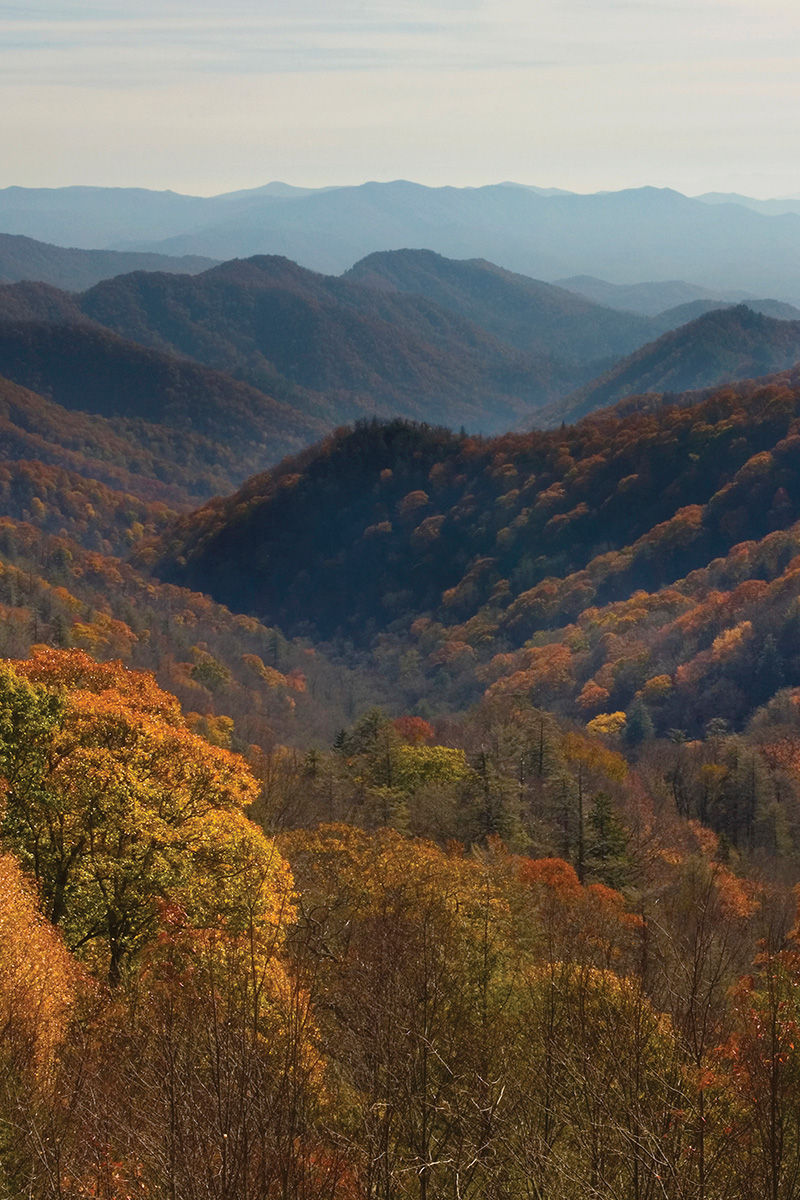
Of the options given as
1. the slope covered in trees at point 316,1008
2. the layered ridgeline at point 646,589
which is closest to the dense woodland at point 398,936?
the slope covered in trees at point 316,1008

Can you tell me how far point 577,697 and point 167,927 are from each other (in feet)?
358

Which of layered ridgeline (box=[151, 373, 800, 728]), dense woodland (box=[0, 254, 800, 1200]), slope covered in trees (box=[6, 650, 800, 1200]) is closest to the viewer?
slope covered in trees (box=[6, 650, 800, 1200])

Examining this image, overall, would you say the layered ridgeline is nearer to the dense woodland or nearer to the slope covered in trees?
the dense woodland

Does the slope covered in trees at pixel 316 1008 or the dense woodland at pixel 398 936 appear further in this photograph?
the dense woodland at pixel 398 936

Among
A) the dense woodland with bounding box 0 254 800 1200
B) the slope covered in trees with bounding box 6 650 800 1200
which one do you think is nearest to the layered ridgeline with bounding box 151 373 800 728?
the dense woodland with bounding box 0 254 800 1200

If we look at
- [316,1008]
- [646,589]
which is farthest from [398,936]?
[646,589]

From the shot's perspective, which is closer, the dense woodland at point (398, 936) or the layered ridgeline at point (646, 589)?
the dense woodland at point (398, 936)

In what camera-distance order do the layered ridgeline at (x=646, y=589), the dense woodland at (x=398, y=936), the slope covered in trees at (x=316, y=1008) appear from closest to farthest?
1. the slope covered in trees at (x=316, y=1008)
2. the dense woodland at (x=398, y=936)
3. the layered ridgeline at (x=646, y=589)

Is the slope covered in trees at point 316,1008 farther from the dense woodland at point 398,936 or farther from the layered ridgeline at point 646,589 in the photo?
the layered ridgeline at point 646,589

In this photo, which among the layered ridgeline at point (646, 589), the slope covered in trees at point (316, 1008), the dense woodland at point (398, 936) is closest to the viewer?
the slope covered in trees at point (316, 1008)

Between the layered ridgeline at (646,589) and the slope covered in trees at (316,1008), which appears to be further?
the layered ridgeline at (646,589)

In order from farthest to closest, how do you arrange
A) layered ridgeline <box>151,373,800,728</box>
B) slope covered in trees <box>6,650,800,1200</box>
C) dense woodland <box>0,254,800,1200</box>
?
layered ridgeline <box>151,373,800,728</box> < dense woodland <box>0,254,800,1200</box> < slope covered in trees <box>6,650,800,1200</box>

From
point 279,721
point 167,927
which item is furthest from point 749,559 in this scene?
point 167,927

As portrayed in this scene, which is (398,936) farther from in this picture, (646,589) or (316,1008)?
A: (646,589)
